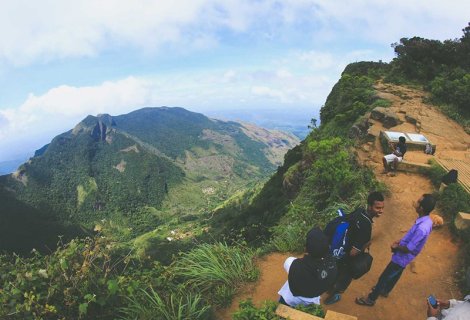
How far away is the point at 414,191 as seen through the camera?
10.9m

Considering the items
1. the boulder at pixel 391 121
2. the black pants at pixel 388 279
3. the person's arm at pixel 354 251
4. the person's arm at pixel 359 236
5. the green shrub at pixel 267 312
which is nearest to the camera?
the green shrub at pixel 267 312

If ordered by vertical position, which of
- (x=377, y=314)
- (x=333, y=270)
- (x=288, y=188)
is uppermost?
(x=333, y=270)

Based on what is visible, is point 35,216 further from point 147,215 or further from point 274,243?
point 274,243

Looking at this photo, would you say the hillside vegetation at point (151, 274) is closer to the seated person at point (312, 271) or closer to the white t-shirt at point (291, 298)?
the white t-shirt at point (291, 298)

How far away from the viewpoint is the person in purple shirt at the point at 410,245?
5.43 meters

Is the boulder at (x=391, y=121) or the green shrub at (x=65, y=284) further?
the boulder at (x=391, y=121)

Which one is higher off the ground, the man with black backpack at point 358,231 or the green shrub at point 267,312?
the man with black backpack at point 358,231

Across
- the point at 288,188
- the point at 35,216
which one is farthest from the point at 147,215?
the point at 288,188

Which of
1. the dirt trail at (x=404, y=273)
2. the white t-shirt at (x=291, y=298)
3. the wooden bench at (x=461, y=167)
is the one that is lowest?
the dirt trail at (x=404, y=273)

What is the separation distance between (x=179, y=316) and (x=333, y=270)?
239 cm

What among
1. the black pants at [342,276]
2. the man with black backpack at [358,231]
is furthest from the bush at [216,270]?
the man with black backpack at [358,231]

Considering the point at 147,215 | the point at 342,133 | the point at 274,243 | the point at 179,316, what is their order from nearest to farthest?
the point at 179,316 → the point at 274,243 → the point at 342,133 → the point at 147,215

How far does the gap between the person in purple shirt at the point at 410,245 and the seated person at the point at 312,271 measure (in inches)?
61.2

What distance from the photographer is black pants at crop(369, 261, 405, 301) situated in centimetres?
599
